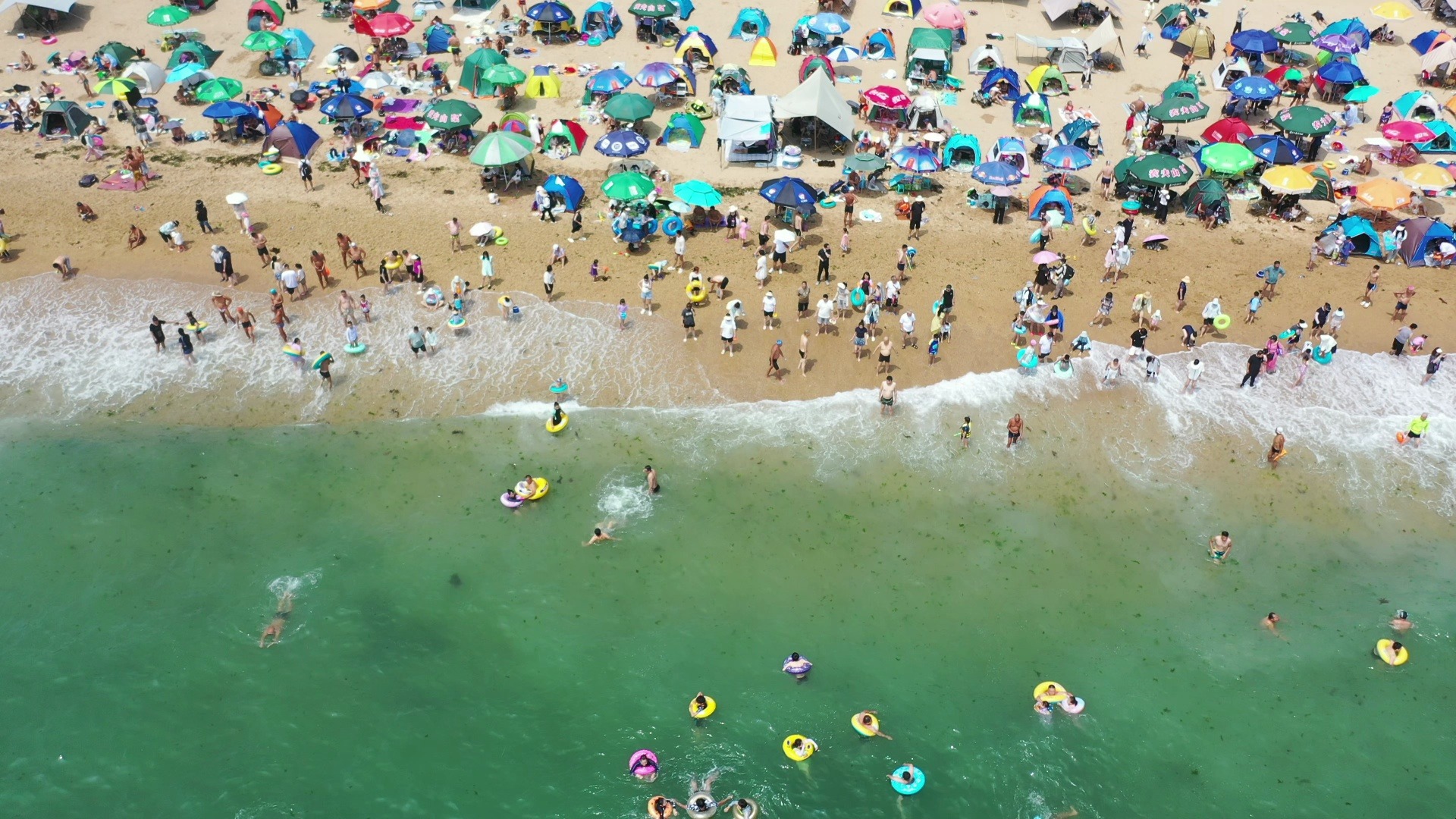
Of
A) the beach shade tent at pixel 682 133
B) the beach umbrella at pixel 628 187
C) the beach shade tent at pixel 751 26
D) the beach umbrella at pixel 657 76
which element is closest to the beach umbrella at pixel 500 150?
the beach umbrella at pixel 628 187

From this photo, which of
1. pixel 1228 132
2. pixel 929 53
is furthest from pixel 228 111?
pixel 1228 132

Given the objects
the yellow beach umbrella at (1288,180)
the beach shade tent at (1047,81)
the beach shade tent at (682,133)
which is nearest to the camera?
the yellow beach umbrella at (1288,180)

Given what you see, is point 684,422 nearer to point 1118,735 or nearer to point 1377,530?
point 1118,735

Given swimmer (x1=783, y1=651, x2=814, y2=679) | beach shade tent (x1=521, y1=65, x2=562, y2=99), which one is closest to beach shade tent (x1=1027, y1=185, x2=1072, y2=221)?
swimmer (x1=783, y1=651, x2=814, y2=679)

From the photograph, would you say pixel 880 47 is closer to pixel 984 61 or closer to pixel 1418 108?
pixel 984 61

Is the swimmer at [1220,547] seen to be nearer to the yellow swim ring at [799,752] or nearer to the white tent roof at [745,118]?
the yellow swim ring at [799,752]

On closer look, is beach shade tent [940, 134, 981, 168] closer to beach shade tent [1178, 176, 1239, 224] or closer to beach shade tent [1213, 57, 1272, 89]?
beach shade tent [1178, 176, 1239, 224]

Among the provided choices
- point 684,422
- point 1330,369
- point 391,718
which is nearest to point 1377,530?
point 1330,369
